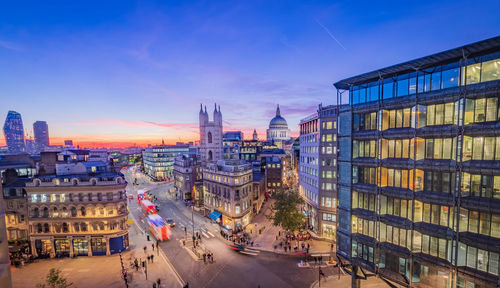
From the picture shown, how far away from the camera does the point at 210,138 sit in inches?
3425

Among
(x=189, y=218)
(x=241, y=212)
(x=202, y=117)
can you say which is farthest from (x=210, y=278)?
(x=202, y=117)

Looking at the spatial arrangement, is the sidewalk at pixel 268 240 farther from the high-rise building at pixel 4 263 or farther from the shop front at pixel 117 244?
the high-rise building at pixel 4 263

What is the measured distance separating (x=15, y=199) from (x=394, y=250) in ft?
199

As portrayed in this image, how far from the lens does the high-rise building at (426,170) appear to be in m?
18.2

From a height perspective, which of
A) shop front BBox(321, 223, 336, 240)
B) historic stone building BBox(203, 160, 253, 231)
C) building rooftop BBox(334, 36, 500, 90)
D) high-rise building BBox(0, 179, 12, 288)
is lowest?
shop front BBox(321, 223, 336, 240)

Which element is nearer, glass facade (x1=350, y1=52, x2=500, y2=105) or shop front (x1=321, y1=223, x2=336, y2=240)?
glass facade (x1=350, y1=52, x2=500, y2=105)

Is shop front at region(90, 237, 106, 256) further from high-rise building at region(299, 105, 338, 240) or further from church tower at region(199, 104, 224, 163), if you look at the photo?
church tower at region(199, 104, 224, 163)

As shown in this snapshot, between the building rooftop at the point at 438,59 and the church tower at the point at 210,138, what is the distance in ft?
213

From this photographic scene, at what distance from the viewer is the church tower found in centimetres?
8575

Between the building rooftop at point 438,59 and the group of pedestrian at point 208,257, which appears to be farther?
the group of pedestrian at point 208,257

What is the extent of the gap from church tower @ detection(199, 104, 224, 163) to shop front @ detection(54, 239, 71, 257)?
4761 cm

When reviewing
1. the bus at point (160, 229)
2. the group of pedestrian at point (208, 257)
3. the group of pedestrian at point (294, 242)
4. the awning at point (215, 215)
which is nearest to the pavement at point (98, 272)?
the bus at point (160, 229)

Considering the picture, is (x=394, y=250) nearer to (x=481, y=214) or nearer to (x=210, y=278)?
(x=481, y=214)

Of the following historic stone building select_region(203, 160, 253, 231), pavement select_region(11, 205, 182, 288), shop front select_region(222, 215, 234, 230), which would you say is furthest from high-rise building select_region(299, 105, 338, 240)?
pavement select_region(11, 205, 182, 288)
